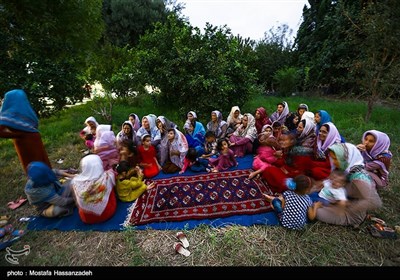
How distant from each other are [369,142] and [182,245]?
3.27 m

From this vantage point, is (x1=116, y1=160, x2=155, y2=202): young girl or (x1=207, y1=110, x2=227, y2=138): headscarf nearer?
(x1=116, y1=160, x2=155, y2=202): young girl

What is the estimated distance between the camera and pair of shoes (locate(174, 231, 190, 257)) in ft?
7.60

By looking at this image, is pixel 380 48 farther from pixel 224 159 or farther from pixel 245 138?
pixel 224 159

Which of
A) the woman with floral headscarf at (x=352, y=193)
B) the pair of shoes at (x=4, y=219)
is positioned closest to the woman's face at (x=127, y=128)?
the pair of shoes at (x=4, y=219)

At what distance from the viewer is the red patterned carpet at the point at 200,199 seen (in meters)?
2.87

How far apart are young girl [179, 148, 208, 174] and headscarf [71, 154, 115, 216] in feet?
5.45

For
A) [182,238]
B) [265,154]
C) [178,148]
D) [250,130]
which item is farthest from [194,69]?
[182,238]

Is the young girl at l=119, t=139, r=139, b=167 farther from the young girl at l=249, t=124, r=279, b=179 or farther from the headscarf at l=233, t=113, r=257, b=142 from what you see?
the headscarf at l=233, t=113, r=257, b=142

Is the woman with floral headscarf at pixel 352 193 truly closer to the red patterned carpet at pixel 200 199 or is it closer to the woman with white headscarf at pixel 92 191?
the red patterned carpet at pixel 200 199

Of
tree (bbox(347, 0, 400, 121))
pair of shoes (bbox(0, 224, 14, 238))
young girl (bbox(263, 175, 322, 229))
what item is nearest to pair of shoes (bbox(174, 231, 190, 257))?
young girl (bbox(263, 175, 322, 229))

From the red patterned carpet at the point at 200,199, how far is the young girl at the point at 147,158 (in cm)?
36

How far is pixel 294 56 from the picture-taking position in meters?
13.3

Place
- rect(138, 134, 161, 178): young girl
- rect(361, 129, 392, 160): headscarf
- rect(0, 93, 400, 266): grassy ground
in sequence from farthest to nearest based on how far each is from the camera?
rect(138, 134, 161, 178): young girl → rect(361, 129, 392, 160): headscarf → rect(0, 93, 400, 266): grassy ground
